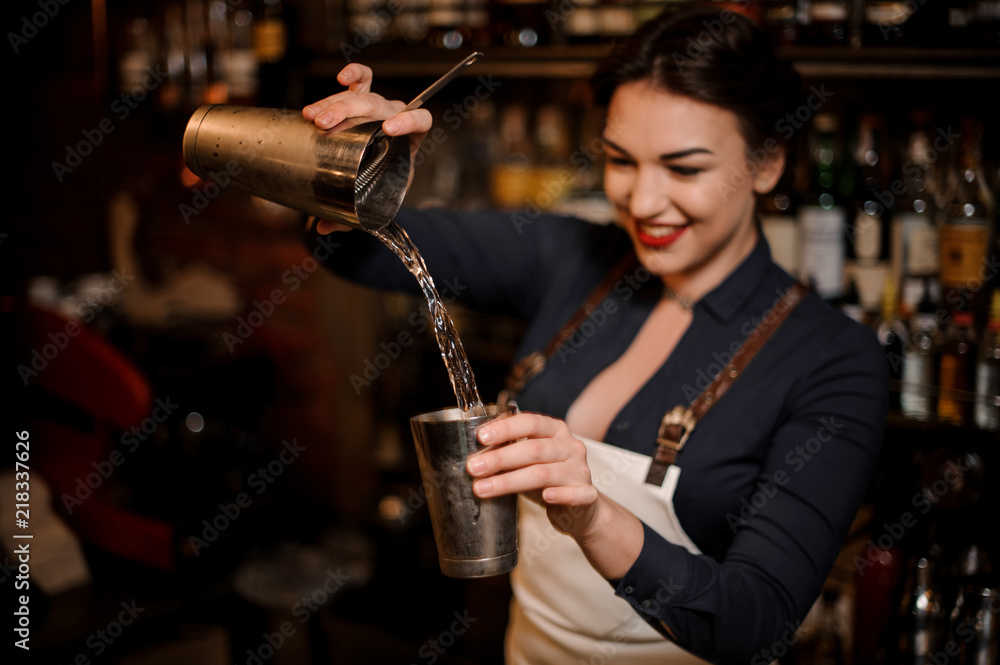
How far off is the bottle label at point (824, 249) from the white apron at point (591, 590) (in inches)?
23.7

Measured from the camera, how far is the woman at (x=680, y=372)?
93cm

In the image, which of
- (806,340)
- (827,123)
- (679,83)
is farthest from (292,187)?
(827,123)

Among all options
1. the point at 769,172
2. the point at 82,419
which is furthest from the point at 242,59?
the point at 769,172

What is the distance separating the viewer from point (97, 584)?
5.62ft

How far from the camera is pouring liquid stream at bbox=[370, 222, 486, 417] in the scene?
86cm

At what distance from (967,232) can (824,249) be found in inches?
9.2

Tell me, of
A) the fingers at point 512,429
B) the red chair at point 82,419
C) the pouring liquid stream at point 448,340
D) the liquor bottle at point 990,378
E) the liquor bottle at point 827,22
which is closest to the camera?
the fingers at point 512,429

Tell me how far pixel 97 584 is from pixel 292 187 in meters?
1.20

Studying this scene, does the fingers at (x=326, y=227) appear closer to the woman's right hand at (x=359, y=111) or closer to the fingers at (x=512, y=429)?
the woman's right hand at (x=359, y=111)

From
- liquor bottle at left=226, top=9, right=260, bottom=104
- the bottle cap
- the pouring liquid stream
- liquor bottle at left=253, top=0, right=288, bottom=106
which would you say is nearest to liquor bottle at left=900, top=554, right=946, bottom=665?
the bottle cap

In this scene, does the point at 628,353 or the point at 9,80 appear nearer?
the point at 628,353

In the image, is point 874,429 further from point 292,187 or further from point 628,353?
point 292,187

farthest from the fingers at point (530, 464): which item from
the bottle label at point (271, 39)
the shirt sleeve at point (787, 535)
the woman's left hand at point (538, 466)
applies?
the bottle label at point (271, 39)

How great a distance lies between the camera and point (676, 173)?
3.80ft
